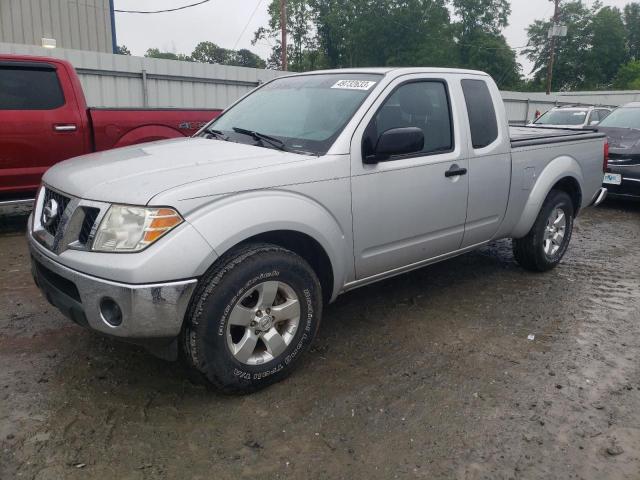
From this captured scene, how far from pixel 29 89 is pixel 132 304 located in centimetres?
461

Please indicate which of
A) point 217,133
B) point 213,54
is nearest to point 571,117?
point 217,133

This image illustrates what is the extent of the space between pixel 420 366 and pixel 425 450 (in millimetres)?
833

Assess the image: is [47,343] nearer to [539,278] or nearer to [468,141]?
[468,141]

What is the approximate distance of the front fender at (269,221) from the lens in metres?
2.66

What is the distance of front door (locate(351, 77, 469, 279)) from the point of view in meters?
3.39

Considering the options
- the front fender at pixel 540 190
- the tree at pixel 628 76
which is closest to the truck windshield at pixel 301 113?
the front fender at pixel 540 190

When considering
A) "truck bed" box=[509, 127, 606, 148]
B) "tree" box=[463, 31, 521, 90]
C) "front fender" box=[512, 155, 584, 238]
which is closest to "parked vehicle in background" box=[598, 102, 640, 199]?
"truck bed" box=[509, 127, 606, 148]

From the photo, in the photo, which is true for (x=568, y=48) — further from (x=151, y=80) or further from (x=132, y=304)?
(x=132, y=304)

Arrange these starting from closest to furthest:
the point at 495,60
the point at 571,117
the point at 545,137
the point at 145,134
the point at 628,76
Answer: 1. the point at 545,137
2. the point at 145,134
3. the point at 571,117
4. the point at 495,60
5. the point at 628,76

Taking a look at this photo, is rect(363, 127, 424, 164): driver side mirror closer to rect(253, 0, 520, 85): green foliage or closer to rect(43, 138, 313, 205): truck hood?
rect(43, 138, 313, 205): truck hood

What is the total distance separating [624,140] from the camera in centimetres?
880

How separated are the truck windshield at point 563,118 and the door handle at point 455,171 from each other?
394 inches

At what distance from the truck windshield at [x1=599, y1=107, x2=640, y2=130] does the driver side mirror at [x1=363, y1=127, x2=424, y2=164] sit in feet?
25.3

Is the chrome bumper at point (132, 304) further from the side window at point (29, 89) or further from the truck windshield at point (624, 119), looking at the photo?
the truck windshield at point (624, 119)
